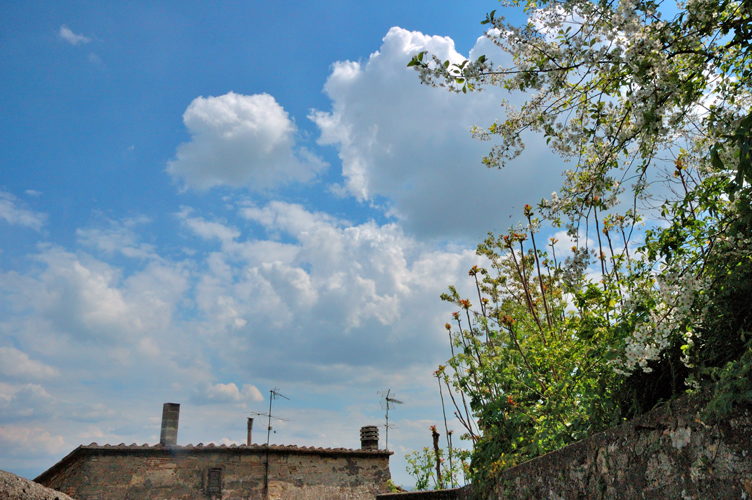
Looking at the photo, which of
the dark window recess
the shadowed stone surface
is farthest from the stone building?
the shadowed stone surface

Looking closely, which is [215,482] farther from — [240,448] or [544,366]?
[544,366]

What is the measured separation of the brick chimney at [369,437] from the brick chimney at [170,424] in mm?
6490

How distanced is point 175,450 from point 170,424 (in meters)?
1.54

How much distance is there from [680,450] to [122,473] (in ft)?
50.2

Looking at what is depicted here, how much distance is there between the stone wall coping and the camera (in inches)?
534

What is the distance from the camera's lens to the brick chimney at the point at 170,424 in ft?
50.6

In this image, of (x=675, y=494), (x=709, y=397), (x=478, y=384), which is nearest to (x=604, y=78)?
(x=709, y=397)

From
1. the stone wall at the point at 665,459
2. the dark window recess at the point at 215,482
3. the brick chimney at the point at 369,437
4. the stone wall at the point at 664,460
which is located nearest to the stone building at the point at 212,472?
the dark window recess at the point at 215,482

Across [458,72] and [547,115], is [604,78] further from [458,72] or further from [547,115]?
[458,72]

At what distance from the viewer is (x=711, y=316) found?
2.34 metres

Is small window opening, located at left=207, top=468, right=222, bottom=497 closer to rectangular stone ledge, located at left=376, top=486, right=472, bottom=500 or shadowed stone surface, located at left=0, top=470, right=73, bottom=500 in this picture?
rectangular stone ledge, located at left=376, top=486, right=472, bottom=500

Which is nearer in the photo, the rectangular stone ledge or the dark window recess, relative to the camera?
the rectangular stone ledge

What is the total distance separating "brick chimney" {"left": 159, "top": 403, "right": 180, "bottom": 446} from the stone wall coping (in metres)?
0.90

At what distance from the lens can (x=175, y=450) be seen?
14453 millimetres
